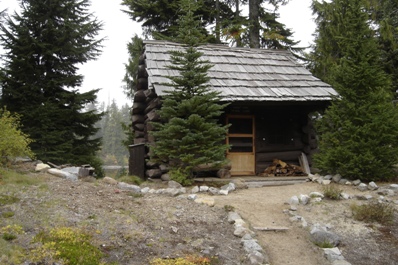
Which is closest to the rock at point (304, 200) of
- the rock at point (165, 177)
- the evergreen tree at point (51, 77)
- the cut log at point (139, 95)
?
the rock at point (165, 177)

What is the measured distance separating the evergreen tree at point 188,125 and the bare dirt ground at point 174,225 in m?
1.68

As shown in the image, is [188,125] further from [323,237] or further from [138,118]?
[138,118]

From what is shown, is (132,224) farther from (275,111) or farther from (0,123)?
(275,111)

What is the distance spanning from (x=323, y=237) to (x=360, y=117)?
5042 millimetres

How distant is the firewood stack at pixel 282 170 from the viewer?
1154 cm

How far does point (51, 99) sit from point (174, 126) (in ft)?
33.0

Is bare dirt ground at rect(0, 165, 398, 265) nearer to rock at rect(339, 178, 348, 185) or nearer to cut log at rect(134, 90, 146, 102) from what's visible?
rock at rect(339, 178, 348, 185)

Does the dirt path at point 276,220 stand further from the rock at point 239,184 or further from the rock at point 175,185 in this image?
the rock at point 175,185

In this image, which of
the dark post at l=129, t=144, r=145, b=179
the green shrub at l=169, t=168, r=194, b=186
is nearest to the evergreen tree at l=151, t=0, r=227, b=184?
the green shrub at l=169, t=168, r=194, b=186

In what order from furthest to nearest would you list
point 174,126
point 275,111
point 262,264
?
point 275,111, point 174,126, point 262,264

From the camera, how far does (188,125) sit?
883cm

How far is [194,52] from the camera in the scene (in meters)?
9.19

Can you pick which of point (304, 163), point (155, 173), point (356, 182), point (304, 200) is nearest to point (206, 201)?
point (304, 200)

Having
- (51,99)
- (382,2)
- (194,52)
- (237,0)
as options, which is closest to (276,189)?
(194,52)
